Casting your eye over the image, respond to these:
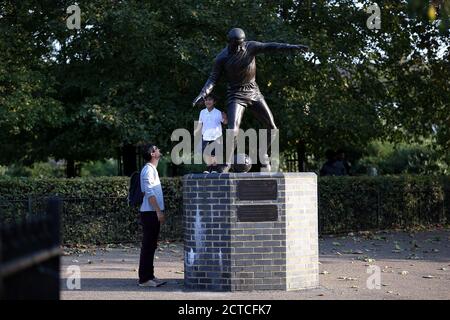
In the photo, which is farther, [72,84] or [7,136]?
[7,136]

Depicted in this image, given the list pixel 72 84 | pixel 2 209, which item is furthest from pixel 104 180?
pixel 72 84

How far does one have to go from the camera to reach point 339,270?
13391mm

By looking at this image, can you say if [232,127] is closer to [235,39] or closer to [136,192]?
[235,39]

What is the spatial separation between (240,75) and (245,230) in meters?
2.26

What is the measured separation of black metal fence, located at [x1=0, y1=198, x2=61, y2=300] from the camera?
167 inches

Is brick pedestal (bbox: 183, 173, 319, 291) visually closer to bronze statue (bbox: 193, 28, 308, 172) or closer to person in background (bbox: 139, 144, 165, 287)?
person in background (bbox: 139, 144, 165, 287)

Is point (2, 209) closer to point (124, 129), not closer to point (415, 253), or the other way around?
point (124, 129)

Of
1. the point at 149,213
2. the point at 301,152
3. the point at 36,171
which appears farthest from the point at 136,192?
the point at 36,171

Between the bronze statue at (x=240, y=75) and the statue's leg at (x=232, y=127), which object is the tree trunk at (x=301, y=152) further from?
the statue's leg at (x=232, y=127)

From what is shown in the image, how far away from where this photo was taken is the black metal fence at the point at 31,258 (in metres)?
4.23

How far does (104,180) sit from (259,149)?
271 inches

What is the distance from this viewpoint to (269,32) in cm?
2108

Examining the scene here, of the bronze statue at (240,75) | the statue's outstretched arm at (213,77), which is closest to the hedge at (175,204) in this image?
the statue's outstretched arm at (213,77)

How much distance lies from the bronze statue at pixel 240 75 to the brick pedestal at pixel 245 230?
697 millimetres
